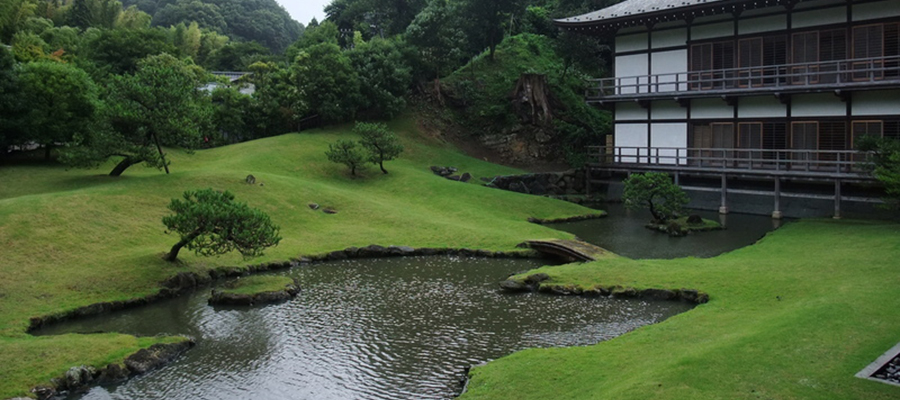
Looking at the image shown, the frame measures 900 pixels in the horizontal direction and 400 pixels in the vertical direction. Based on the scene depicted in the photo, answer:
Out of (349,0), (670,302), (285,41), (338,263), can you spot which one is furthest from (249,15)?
(670,302)

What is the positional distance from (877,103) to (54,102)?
142 feet

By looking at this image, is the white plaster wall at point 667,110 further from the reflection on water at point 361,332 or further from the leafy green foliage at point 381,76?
the reflection on water at point 361,332

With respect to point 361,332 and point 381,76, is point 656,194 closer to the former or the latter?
point 361,332

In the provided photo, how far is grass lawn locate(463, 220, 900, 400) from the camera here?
40.0 ft

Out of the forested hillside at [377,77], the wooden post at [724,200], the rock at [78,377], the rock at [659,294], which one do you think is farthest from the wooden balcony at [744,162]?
the rock at [78,377]

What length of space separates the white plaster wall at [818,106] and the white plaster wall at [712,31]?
226 inches

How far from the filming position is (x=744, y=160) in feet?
124

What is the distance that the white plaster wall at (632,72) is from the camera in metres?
43.3

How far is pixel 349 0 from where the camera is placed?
7838 cm

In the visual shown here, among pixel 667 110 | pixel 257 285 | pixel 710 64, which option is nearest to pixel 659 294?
pixel 257 285

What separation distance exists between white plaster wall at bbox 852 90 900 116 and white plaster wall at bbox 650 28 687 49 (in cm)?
1055

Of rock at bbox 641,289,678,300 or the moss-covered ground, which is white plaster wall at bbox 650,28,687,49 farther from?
the moss-covered ground

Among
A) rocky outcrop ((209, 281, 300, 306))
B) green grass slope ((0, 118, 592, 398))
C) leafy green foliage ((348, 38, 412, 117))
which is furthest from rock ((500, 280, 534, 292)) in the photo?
leafy green foliage ((348, 38, 412, 117))

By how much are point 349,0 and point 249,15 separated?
131 feet
